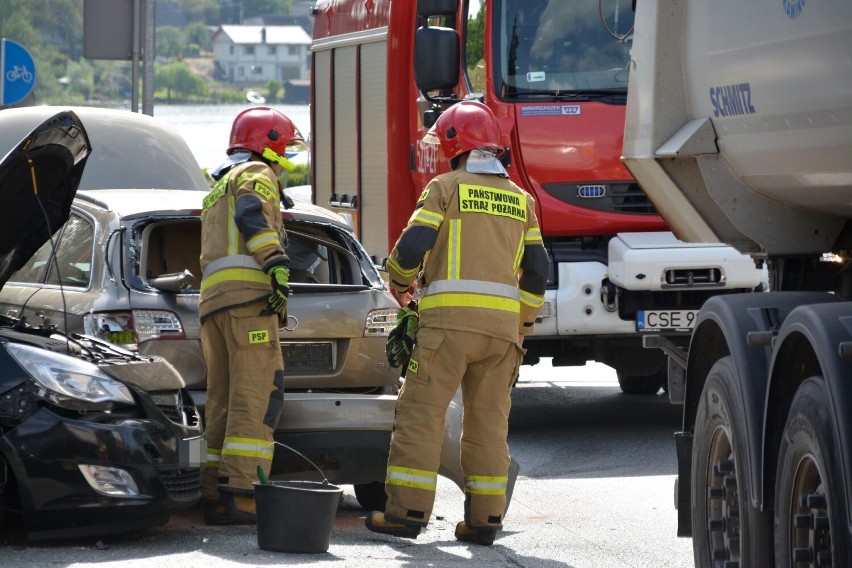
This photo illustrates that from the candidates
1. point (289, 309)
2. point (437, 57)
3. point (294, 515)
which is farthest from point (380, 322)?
point (437, 57)

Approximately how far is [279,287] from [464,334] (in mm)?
846

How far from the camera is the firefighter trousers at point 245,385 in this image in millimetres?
6770

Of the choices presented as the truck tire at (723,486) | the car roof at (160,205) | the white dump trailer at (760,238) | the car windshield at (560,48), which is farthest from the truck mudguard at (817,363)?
the car windshield at (560,48)

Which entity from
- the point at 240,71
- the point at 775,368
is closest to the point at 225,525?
the point at 775,368

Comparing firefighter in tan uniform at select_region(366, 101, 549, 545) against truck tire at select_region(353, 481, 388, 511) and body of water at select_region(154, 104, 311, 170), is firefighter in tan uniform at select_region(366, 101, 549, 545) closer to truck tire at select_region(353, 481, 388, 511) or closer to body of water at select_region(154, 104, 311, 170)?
truck tire at select_region(353, 481, 388, 511)

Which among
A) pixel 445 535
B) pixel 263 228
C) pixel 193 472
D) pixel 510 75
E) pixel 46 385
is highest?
pixel 510 75

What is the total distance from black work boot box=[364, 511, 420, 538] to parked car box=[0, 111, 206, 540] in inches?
32.1

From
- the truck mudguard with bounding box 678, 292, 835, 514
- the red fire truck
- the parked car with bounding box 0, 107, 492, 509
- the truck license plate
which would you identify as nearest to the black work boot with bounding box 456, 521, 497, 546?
the parked car with bounding box 0, 107, 492, 509

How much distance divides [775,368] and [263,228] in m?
2.92

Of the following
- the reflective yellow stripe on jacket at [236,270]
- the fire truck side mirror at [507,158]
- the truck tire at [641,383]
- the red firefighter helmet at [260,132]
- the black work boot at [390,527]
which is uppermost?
the red firefighter helmet at [260,132]

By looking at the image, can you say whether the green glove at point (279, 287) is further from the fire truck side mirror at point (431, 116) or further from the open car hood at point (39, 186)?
the fire truck side mirror at point (431, 116)

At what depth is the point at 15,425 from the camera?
593 centimetres

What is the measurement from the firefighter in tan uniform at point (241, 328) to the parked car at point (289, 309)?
0.16m

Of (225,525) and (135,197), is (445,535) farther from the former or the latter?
(135,197)
